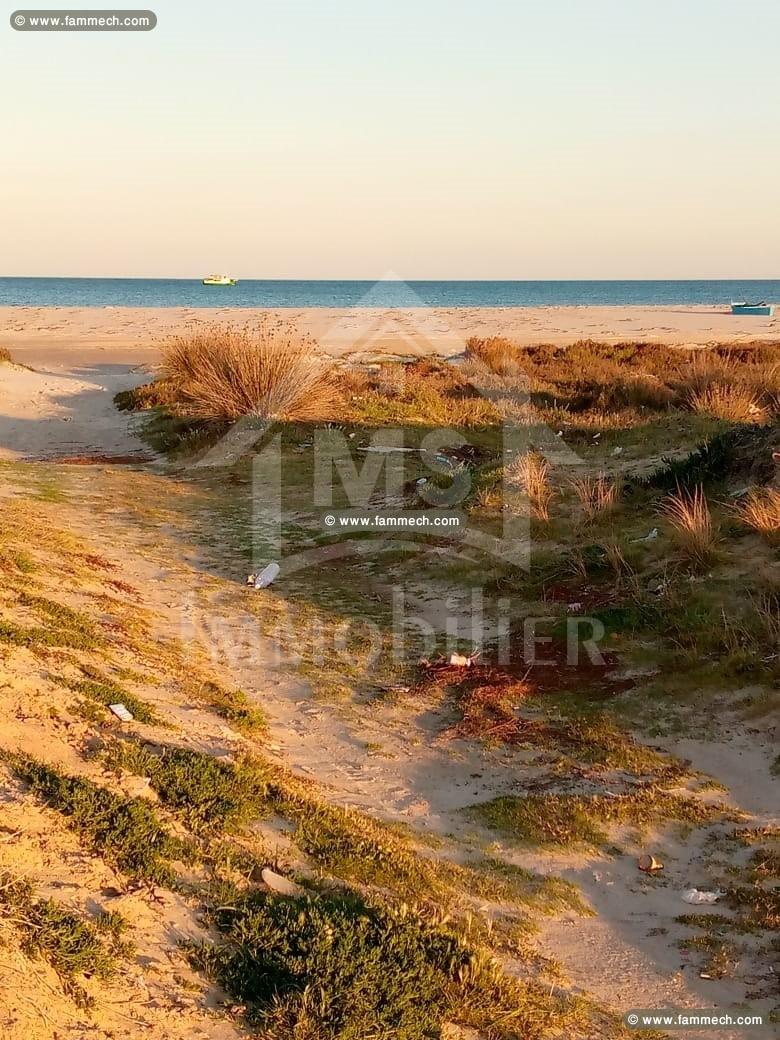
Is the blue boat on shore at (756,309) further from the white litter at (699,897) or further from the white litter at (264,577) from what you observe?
the white litter at (699,897)

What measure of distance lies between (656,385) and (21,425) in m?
12.6

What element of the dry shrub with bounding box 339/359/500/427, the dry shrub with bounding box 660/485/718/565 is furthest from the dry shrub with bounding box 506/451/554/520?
the dry shrub with bounding box 339/359/500/427

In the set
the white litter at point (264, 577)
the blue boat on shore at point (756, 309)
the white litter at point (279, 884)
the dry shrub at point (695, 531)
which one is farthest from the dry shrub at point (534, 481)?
the blue boat on shore at point (756, 309)

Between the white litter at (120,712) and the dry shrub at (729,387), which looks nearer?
the white litter at (120,712)

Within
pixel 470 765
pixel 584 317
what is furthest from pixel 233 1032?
pixel 584 317

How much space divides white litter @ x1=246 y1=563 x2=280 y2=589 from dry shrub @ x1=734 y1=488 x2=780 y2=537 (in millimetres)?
4545

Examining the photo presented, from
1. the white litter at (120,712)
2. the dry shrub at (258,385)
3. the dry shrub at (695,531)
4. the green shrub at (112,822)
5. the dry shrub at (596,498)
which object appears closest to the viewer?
the green shrub at (112,822)

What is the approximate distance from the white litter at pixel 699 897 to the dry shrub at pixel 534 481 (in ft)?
19.4

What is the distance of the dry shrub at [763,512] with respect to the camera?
8406mm

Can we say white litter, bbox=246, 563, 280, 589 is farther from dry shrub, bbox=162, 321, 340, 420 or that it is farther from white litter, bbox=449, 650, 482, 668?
dry shrub, bbox=162, 321, 340, 420

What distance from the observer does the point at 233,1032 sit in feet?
11.3

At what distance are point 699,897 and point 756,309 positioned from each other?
2116 inches

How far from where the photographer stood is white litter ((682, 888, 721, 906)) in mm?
4668

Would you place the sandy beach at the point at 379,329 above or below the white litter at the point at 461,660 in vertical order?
above
